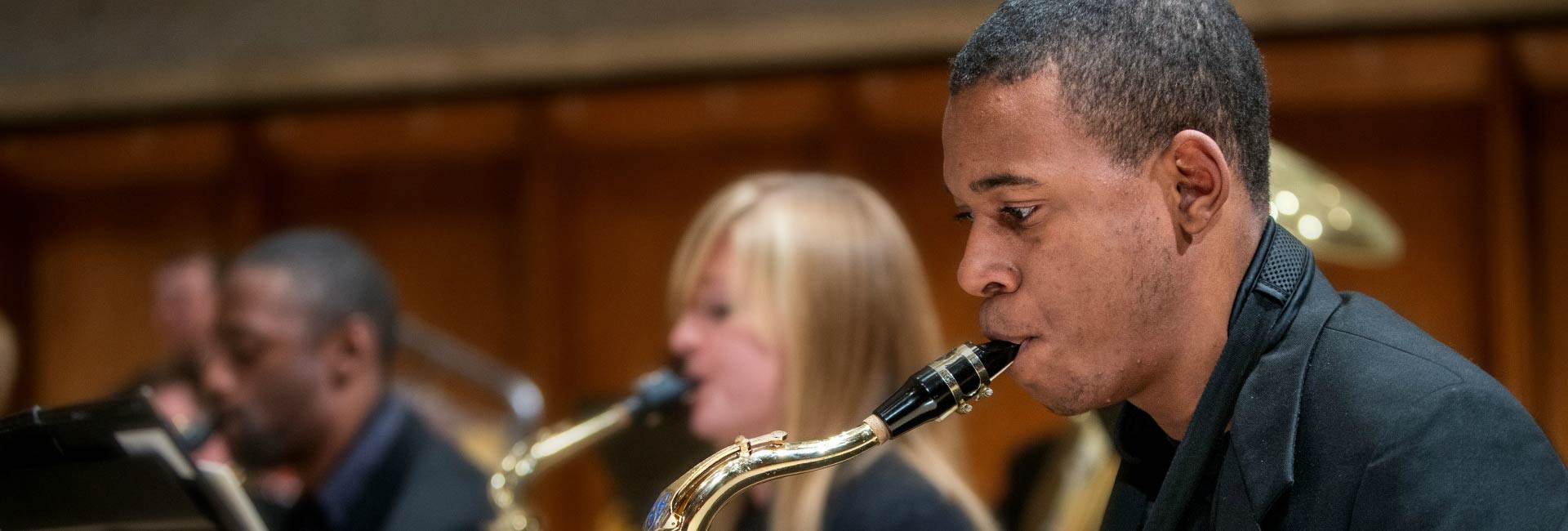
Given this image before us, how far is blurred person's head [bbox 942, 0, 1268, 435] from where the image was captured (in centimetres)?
133

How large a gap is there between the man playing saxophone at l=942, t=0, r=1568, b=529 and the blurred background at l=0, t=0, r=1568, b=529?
3.58 meters

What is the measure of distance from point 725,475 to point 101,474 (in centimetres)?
79

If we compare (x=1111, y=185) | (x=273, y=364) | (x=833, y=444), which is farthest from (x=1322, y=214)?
(x=273, y=364)

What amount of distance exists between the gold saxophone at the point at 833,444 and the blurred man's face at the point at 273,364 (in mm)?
2143

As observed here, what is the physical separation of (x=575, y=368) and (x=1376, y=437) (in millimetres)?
5070

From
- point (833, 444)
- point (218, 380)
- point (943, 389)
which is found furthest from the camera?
point (218, 380)

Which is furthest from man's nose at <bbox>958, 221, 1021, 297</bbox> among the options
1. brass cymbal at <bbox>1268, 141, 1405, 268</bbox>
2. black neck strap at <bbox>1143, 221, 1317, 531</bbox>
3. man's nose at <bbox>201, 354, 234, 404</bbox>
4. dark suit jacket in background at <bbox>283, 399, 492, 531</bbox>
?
man's nose at <bbox>201, 354, 234, 404</bbox>

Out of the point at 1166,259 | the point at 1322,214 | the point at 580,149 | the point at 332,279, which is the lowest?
the point at 1166,259

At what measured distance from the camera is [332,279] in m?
3.73

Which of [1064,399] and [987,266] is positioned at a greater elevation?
[987,266]

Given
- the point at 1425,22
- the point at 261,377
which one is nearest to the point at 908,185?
the point at 1425,22

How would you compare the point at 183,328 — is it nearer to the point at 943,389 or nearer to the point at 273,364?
the point at 273,364

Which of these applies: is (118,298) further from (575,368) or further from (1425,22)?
(1425,22)

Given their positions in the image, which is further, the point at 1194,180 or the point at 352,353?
the point at 352,353
